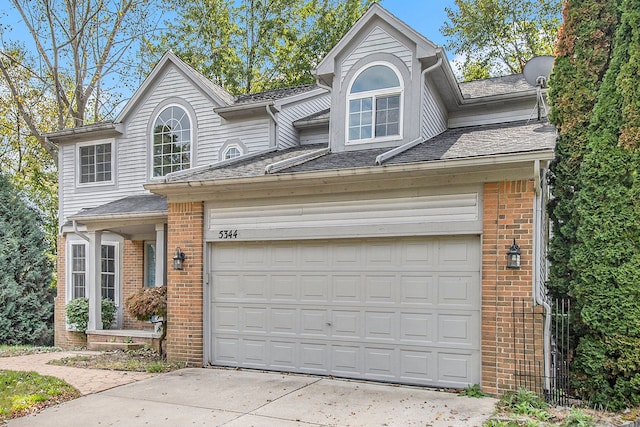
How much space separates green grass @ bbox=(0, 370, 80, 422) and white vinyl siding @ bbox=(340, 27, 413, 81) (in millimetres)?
7145

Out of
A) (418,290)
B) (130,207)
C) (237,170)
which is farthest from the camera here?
(130,207)

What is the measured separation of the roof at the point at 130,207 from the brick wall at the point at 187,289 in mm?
2187

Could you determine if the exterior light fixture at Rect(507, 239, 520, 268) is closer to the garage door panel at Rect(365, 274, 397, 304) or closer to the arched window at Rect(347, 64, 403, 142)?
the garage door panel at Rect(365, 274, 397, 304)

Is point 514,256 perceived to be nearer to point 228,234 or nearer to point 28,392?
point 228,234

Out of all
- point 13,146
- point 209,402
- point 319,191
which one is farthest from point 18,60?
point 209,402

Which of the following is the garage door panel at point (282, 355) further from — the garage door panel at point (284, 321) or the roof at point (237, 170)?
the roof at point (237, 170)

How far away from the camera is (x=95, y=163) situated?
13.3 metres

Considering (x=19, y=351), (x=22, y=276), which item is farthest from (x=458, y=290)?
(x=22, y=276)

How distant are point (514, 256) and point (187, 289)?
5292mm

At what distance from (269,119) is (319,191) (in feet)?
14.9

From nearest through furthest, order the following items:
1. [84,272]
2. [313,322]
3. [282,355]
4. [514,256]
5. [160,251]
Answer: [514,256]
[313,322]
[282,355]
[160,251]
[84,272]

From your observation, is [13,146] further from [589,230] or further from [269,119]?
[589,230]

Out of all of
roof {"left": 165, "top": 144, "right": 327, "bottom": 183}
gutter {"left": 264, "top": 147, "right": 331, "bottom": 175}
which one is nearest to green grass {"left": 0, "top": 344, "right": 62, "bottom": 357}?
roof {"left": 165, "top": 144, "right": 327, "bottom": 183}

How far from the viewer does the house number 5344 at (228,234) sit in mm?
8078
